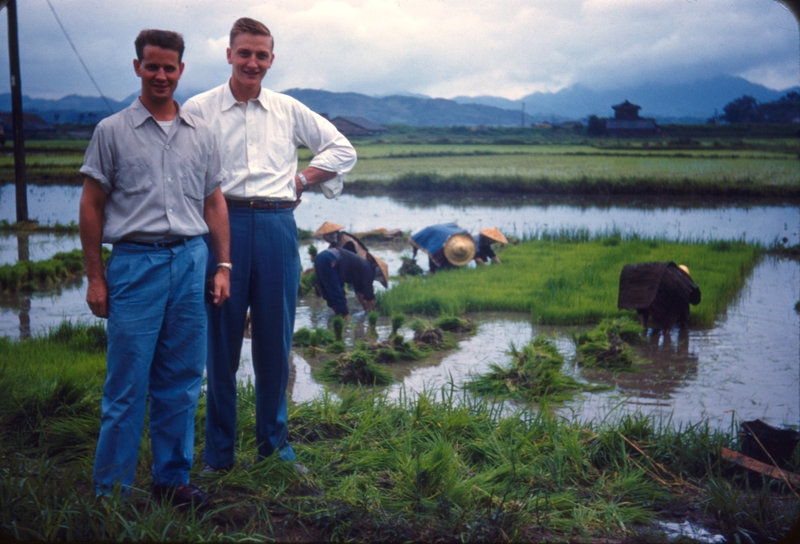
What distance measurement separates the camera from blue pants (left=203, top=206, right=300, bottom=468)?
295cm

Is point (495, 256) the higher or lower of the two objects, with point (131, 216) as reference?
lower

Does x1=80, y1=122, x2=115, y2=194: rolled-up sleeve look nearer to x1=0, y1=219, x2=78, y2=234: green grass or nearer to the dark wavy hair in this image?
the dark wavy hair

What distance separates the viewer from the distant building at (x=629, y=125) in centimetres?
2014

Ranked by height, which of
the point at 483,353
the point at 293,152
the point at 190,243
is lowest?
the point at 483,353

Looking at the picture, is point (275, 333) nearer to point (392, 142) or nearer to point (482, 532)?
point (482, 532)

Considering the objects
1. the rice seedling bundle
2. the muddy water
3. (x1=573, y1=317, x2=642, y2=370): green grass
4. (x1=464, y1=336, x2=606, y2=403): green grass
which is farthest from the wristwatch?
(x1=573, y1=317, x2=642, y2=370): green grass

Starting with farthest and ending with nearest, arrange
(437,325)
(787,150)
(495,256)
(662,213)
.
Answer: (787,150) < (662,213) < (495,256) < (437,325)

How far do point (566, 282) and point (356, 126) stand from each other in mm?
6155

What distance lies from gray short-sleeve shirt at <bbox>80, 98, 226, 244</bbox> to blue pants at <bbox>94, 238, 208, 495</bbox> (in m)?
0.08

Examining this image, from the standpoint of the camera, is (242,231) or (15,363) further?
(15,363)

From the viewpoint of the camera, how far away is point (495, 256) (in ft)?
34.0

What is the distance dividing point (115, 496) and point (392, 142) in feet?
106

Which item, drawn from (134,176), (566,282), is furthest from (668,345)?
(134,176)

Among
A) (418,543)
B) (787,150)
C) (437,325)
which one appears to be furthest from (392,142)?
(418,543)
